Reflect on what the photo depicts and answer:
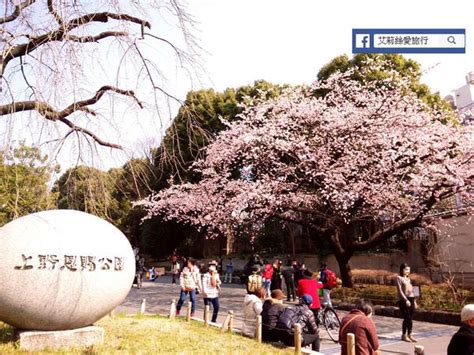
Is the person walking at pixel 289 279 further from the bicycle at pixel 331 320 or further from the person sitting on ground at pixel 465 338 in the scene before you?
the person sitting on ground at pixel 465 338

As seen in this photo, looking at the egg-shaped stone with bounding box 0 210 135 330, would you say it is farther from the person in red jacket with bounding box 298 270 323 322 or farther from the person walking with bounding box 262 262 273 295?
the person walking with bounding box 262 262 273 295

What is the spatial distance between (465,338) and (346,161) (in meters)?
13.2

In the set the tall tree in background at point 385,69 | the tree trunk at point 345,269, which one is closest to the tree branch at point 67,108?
the tree trunk at point 345,269

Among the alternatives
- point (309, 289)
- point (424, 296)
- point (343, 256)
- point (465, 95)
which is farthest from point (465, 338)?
point (465, 95)

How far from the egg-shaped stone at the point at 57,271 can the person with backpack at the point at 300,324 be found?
3147mm

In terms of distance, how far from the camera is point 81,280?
7613 mm

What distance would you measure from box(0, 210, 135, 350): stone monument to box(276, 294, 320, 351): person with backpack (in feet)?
10.3

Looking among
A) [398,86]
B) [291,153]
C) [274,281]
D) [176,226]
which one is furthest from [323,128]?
[176,226]

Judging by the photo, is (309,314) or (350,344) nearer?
(350,344)

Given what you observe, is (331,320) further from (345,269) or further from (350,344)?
(345,269)

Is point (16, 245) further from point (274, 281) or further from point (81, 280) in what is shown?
point (274, 281)

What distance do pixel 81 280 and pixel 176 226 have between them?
30192 millimetres

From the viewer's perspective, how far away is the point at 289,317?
875 centimetres

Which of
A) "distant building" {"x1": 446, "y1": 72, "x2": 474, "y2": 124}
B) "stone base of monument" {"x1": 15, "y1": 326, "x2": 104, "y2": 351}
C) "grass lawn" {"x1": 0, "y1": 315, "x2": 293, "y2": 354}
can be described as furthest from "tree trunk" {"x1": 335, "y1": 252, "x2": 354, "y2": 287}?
"distant building" {"x1": 446, "y1": 72, "x2": 474, "y2": 124}
